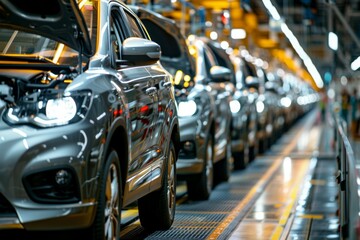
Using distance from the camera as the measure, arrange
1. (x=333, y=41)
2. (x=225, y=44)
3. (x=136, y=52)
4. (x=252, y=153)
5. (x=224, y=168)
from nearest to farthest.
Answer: (x=136, y=52)
(x=224, y=168)
(x=252, y=153)
(x=333, y=41)
(x=225, y=44)

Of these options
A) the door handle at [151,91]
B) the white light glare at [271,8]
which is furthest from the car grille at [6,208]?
the white light glare at [271,8]

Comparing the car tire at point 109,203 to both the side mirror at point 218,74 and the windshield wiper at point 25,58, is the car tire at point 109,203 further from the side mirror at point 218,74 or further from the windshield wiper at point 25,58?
the side mirror at point 218,74

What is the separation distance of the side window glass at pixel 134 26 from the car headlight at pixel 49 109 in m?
2.48

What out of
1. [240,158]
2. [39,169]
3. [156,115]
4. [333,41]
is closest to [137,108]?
[156,115]

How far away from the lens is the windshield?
25.2 feet

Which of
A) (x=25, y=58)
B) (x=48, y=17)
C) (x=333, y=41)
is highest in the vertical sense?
(x=333, y=41)

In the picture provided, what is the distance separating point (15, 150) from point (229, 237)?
13.1 feet

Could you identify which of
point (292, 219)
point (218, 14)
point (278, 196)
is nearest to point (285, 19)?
point (218, 14)

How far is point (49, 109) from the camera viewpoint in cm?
670

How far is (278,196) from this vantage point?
47.0ft

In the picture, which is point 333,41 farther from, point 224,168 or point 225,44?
point 224,168

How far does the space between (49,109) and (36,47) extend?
123 cm

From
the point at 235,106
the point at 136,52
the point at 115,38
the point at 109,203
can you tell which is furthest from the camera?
the point at 235,106

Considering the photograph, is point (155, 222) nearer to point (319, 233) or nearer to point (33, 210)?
point (319, 233)
